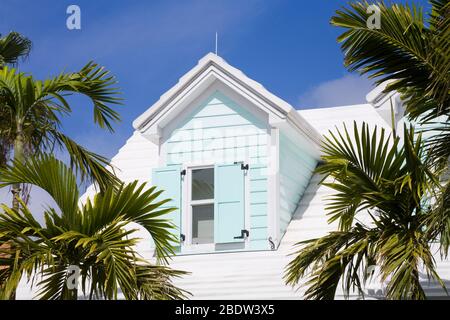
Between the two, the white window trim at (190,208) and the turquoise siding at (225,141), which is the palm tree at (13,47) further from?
the white window trim at (190,208)

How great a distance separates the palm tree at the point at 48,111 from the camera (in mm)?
9750

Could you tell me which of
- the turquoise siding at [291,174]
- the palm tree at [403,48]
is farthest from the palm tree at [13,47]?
the palm tree at [403,48]

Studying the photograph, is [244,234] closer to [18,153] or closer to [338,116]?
[338,116]

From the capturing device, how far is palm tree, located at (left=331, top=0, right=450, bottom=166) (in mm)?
8539

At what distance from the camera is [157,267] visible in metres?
8.82

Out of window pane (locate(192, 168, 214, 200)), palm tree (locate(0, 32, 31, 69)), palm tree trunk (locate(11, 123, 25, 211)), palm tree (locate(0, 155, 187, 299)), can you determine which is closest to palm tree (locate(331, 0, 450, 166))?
palm tree (locate(0, 155, 187, 299))

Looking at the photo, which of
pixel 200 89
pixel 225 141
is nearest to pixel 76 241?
pixel 225 141

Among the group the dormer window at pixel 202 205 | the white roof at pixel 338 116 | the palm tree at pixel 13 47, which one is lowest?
the dormer window at pixel 202 205

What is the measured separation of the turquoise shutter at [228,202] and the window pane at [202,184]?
0.22 m

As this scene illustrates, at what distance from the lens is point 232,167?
42.9 ft

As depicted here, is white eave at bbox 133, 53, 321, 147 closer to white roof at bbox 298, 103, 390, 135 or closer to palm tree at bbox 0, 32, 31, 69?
white roof at bbox 298, 103, 390, 135

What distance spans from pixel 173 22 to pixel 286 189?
3.14m
